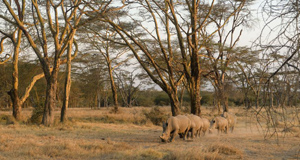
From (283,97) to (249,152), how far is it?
4810 millimetres

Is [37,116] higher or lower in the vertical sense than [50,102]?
lower

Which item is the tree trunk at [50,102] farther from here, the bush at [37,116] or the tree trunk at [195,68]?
the tree trunk at [195,68]

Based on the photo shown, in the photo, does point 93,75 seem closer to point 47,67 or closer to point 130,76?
point 130,76

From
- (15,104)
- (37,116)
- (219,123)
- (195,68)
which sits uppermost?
(195,68)

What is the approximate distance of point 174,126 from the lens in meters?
9.78

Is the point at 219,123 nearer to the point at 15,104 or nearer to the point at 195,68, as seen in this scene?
the point at 195,68

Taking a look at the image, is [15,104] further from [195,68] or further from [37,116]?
[195,68]

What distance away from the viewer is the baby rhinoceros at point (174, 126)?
9.62 m

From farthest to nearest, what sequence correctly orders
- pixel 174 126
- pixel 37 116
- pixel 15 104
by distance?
pixel 15 104 < pixel 37 116 < pixel 174 126

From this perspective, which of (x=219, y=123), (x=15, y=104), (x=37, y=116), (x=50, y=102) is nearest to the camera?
(x=219, y=123)

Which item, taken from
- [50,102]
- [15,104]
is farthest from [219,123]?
[15,104]

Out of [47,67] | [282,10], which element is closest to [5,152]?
[282,10]

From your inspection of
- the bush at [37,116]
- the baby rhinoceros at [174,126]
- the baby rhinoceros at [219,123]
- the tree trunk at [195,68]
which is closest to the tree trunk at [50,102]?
the bush at [37,116]

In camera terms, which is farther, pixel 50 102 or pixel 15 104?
pixel 15 104
